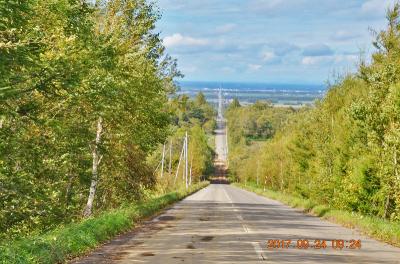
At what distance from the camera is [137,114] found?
2338 cm

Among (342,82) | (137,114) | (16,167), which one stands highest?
(342,82)

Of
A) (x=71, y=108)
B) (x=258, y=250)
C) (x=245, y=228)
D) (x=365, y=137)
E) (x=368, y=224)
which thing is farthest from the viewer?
(x=365, y=137)

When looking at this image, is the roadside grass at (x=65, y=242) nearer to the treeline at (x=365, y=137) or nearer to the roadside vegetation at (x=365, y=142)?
the roadside vegetation at (x=365, y=142)

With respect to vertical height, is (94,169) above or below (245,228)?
above

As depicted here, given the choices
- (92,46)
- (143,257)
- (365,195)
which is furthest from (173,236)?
(365,195)

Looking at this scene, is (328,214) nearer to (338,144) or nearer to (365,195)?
(365,195)

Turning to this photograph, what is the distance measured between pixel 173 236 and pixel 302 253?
529cm

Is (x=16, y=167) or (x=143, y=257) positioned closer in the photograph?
(x=143, y=257)

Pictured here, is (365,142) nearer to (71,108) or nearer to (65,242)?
(71,108)
